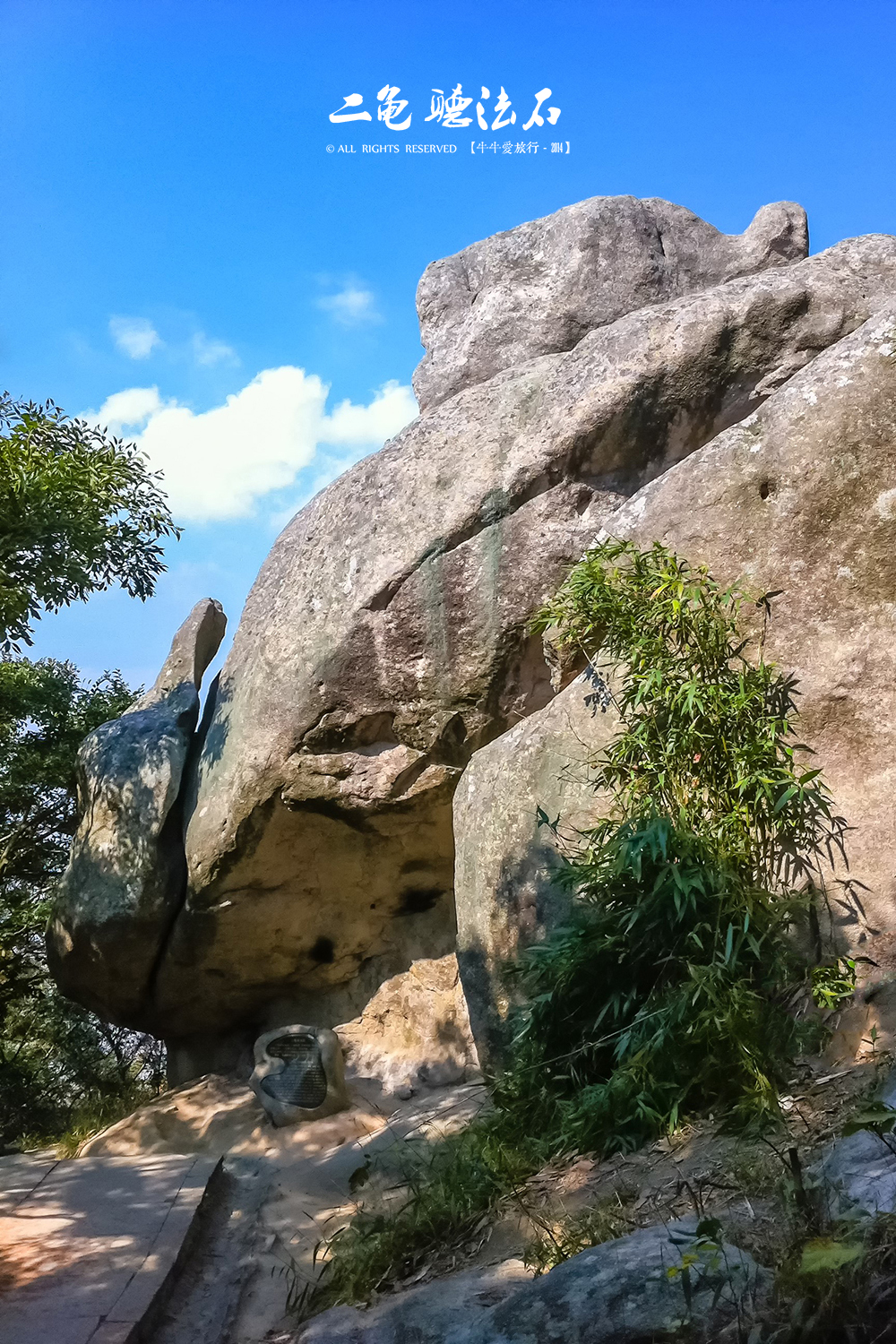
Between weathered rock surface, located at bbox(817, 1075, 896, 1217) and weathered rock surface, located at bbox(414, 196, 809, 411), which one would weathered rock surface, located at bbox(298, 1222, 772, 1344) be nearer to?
weathered rock surface, located at bbox(817, 1075, 896, 1217)

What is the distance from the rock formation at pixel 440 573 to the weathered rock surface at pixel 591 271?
20 mm

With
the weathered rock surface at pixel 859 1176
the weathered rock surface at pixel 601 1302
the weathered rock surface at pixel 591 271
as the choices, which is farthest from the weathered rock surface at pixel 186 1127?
the weathered rock surface at pixel 591 271

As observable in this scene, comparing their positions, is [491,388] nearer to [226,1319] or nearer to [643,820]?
[643,820]

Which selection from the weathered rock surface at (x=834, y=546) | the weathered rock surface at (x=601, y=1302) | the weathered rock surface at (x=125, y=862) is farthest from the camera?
the weathered rock surface at (x=125, y=862)

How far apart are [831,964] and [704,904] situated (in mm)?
584

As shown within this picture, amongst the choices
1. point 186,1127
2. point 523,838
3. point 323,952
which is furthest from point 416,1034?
point 523,838

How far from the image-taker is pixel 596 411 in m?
7.35

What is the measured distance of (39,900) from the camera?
1202 centimetres

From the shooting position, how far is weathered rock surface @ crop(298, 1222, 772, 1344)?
2.56m

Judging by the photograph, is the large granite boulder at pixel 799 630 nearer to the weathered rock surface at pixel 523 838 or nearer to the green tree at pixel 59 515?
the weathered rock surface at pixel 523 838

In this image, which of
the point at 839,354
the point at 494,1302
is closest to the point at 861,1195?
the point at 494,1302

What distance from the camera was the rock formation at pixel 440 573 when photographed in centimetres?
728

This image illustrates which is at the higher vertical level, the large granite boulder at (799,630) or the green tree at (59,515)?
the green tree at (59,515)

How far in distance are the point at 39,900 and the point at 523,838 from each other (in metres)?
8.14
